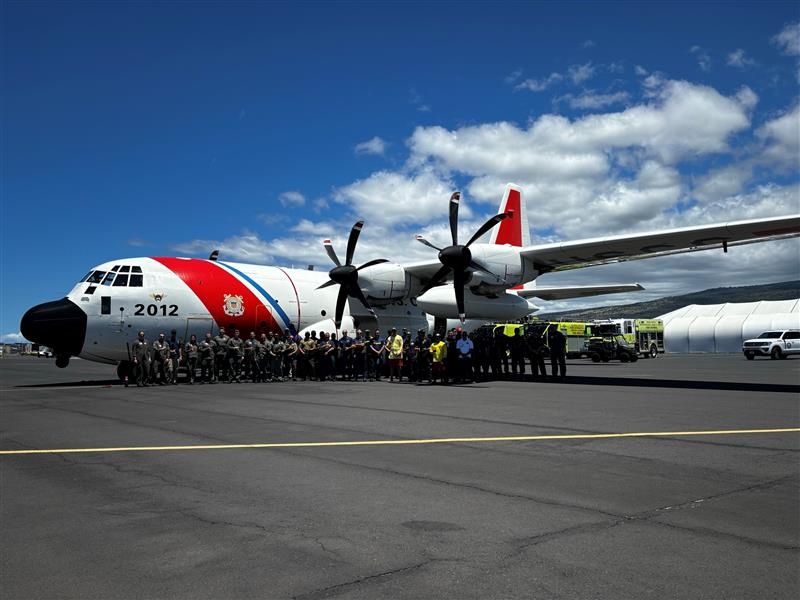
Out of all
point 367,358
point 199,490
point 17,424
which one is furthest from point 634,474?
point 367,358

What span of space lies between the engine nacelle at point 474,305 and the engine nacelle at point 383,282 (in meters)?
1.10

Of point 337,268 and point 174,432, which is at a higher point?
point 337,268

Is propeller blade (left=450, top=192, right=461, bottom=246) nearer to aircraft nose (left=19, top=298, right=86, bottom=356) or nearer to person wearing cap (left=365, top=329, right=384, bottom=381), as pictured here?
person wearing cap (left=365, top=329, right=384, bottom=381)

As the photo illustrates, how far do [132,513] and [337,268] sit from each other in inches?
716

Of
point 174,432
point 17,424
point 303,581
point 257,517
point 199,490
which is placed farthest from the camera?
point 17,424

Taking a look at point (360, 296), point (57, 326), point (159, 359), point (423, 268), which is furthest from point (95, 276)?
point (423, 268)

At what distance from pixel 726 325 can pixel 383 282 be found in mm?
54969

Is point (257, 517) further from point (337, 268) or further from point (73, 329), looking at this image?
point (337, 268)

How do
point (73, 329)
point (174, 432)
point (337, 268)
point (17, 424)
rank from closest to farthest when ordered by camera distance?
1. point (174, 432)
2. point (17, 424)
3. point (73, 329)
4. point (337, 268)

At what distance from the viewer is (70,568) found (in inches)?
161

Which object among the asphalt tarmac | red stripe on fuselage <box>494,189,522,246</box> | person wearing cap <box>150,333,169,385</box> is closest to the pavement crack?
the asphalt tarmac

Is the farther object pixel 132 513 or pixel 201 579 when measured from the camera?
pixel 132 513

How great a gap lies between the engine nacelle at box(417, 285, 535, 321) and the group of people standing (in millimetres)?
989

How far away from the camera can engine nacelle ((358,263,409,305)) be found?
2338 centimetres
